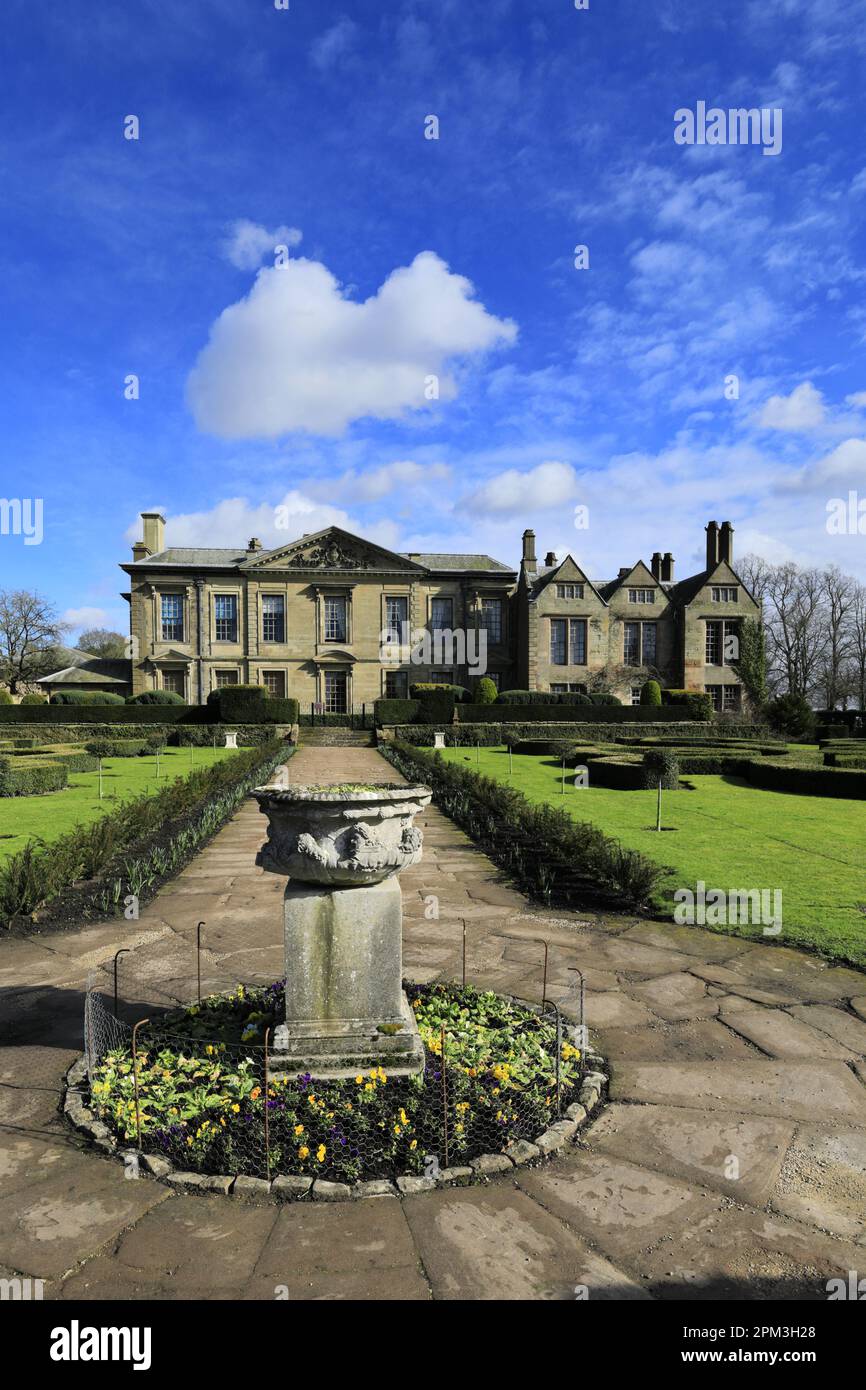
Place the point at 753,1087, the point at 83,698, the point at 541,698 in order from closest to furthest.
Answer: the point at 753,1087 < the point at 83,698 < the point at 541,698

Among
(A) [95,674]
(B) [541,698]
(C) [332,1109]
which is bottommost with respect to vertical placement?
(C) [332,1109]

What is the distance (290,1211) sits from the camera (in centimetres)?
318

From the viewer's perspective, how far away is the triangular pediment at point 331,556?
4450cm

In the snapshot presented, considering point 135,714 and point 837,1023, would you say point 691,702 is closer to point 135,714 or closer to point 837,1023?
point 135,714

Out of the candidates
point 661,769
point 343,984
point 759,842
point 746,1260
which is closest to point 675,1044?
point 746,1260

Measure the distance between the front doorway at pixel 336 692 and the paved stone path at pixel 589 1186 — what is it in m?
39.3

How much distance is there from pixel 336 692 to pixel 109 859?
120ft

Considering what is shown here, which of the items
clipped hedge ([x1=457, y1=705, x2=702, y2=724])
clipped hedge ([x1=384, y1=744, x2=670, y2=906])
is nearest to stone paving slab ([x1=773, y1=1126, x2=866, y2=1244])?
clipped hedge ([x1=384, y1=744, x2=670, y2=906])

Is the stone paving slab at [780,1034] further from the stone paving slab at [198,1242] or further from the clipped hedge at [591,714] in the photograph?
the clipped hedge at [591,714]

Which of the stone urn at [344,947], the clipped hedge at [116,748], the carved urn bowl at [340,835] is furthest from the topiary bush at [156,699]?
the carved urn bowl at [340,835]

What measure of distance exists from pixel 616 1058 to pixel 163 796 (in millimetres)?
9943

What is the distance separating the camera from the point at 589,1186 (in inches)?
132
